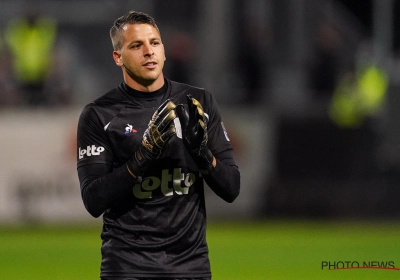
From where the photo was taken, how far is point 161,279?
4766 millimetres

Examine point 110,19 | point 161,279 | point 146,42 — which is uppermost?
point 110,19

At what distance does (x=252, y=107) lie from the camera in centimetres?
1508

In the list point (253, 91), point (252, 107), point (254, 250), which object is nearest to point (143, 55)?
point (254, 250)

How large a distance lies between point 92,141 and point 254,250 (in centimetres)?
744

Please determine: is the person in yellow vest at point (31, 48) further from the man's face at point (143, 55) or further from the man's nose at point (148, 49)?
the man's nose at point (148, 49)

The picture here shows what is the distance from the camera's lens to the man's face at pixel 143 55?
4.89 meters

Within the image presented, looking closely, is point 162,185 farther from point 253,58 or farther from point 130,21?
point 253,58

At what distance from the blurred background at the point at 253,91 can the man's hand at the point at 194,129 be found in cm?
994

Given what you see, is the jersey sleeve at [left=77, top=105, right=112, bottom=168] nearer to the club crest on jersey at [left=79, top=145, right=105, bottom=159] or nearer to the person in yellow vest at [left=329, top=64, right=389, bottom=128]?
the club crest on jersey at [left=79, top=145, right=105, bottom=159]

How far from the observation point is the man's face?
4.89 meters

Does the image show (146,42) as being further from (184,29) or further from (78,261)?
(184,29)

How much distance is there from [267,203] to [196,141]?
10.4m

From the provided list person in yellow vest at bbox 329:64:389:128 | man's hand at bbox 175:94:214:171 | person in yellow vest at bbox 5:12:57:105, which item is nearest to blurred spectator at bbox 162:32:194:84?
Result: person in yellow vest at bbox 5:12:57:105

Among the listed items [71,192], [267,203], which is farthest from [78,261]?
[267,203]
